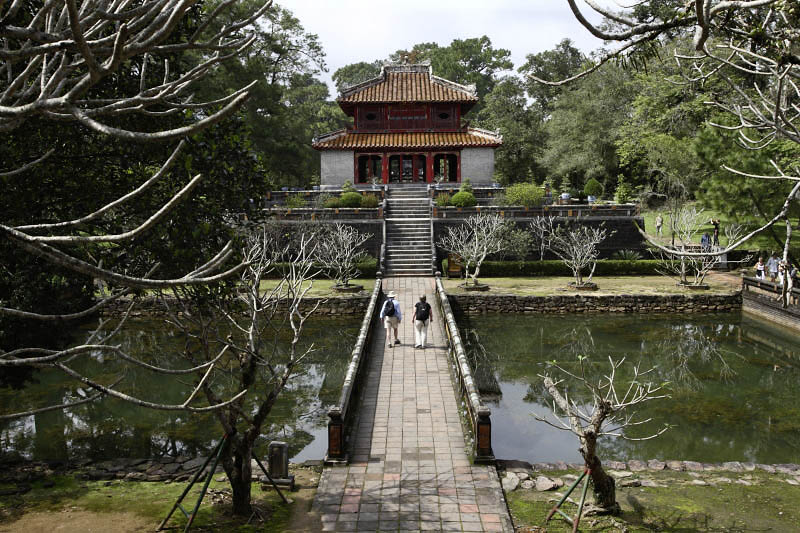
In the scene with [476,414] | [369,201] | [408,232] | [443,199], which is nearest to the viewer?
[476,414]

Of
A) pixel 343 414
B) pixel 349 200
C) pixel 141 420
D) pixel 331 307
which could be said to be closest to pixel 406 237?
pixel 349 200

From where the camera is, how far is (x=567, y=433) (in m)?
12.7

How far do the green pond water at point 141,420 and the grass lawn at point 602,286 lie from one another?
8.72 meters

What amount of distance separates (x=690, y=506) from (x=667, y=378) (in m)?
7.77

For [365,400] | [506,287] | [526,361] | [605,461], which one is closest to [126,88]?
[365,400]

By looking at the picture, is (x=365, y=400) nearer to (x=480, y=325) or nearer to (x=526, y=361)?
(x=526, y=361)

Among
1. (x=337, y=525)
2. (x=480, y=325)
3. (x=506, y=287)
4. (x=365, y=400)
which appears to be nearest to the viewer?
(x=337, y=525)

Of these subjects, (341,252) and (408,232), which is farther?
(408,232)

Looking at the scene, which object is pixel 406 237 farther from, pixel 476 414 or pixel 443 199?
pixel 476 414

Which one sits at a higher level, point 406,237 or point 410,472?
point 406,237

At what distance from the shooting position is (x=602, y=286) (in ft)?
82.5

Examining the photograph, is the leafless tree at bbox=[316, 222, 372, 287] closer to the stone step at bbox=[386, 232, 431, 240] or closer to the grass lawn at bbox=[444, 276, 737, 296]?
the stone step at bbox=[386, 232, 431, 240]

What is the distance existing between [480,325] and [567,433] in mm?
8977

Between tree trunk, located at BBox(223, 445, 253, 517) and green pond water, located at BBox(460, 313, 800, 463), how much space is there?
16.4ft
